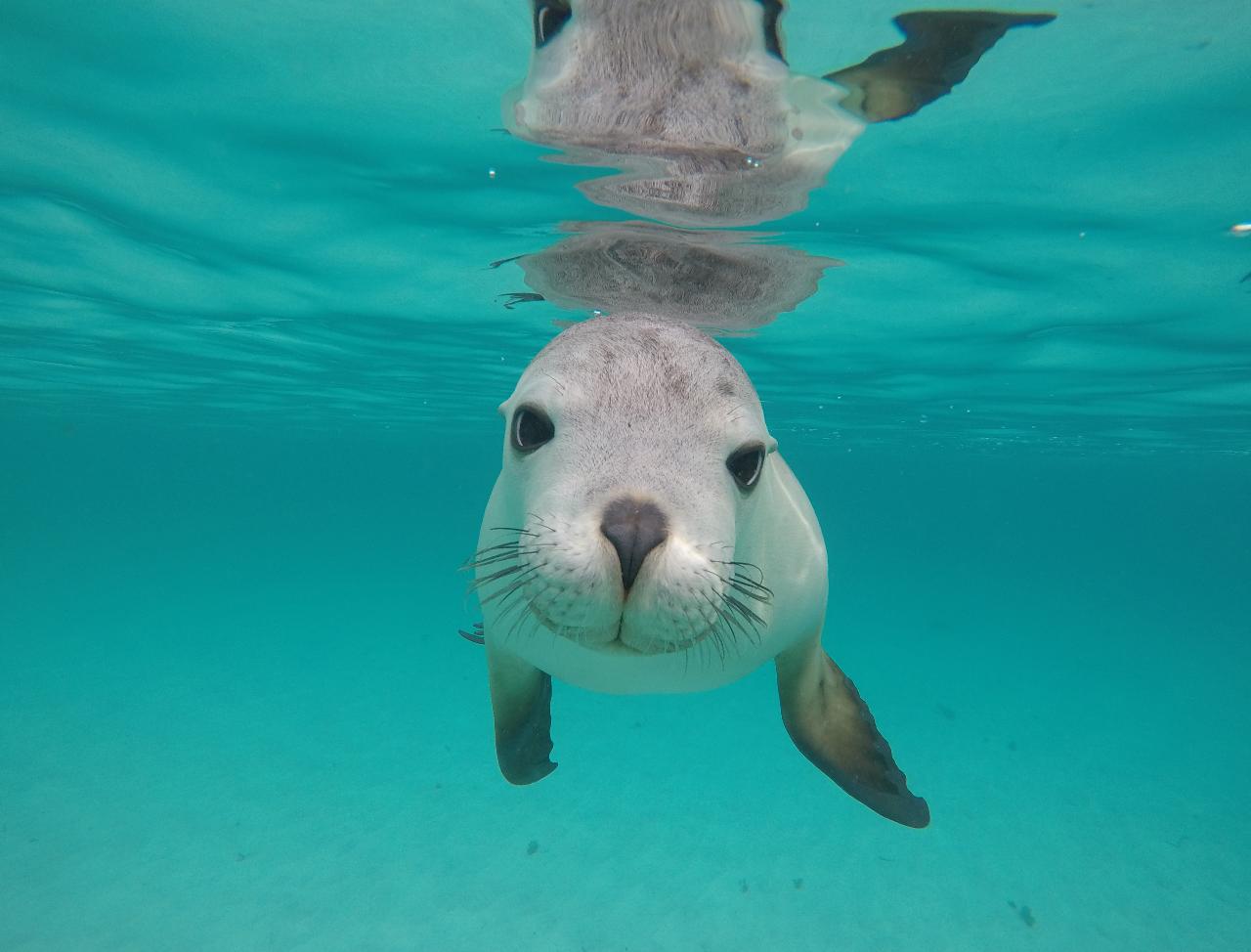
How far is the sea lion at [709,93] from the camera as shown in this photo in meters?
3.77

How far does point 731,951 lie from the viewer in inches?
317

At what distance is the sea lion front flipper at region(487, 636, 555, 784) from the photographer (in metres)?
3.49

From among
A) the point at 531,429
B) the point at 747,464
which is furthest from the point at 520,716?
the point at 747,464

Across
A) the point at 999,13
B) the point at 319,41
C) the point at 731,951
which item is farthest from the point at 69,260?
the point at 731,951

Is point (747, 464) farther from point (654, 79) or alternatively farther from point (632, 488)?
point (654, 79)

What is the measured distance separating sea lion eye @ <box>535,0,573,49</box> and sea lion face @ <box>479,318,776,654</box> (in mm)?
2035

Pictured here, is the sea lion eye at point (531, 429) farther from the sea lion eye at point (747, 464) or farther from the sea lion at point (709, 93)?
the sea lion at point (709, 93)

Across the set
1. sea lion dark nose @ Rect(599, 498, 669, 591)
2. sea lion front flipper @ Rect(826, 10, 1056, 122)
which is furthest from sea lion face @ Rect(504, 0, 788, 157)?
sea lion dark nose @ Rect(599, 498, 669, 591)

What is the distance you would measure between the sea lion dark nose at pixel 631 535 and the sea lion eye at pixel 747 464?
585 mm

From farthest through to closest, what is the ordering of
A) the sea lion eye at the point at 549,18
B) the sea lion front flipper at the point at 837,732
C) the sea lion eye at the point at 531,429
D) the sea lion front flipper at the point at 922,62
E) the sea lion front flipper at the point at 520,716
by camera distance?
the sea lion front flipper at the point at 922,62 → the sea lion eye at the point at 549,18 → the sea lion front flipper at the point at 520,716 → the sea lion front flipper at the point at 837,732 → the sea lion eye at the point at 531,429

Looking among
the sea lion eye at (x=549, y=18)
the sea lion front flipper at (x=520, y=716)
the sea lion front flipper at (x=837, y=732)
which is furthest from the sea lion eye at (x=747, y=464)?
the sea lion eye at (x=549, y=18)

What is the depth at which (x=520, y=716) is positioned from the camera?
141 inches

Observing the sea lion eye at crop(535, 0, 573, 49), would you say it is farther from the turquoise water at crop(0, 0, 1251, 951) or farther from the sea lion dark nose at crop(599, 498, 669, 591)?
the sea lion dark nose at crop(599, 498, 669, 591)

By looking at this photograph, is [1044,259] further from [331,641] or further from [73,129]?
[331,641]
